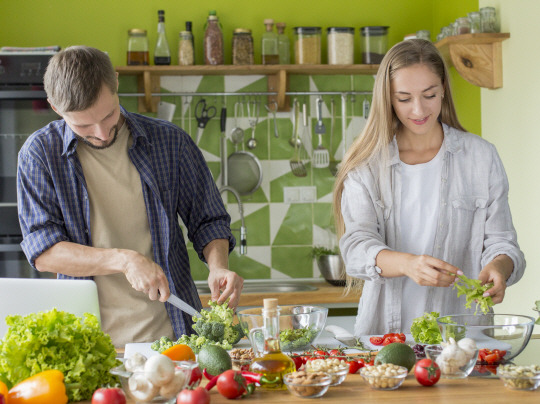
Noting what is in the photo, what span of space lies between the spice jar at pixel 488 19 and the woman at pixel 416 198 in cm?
122

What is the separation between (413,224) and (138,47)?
7.28 feet

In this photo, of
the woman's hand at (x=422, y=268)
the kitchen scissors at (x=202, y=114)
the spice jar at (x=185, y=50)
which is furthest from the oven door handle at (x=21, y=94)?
the woman's hand at (x=422, y=268)

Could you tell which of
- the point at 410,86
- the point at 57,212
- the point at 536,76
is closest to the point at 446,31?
the point at 536,76

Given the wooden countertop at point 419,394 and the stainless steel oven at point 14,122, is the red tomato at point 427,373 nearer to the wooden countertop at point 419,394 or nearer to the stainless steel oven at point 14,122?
the wooden countertop at point 419,394

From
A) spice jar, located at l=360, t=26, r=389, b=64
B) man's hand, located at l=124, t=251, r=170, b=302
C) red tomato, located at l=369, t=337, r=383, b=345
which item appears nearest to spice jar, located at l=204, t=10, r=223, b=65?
spice jar, located at l=360, t=26, r=389, b=64

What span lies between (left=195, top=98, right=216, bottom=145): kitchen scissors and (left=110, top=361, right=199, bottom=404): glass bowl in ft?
9.28

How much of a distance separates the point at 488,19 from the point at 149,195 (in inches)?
74.6

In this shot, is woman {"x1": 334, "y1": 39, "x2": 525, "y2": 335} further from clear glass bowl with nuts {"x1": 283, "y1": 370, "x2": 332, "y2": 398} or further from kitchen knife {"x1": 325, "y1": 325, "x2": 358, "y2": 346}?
clear glass bowl with nuts {"x1": 283, "y1": 370, "x2": 332, "y2": 398}

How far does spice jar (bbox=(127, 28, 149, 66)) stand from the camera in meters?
3.85

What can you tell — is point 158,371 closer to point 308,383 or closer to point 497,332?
point 308,383

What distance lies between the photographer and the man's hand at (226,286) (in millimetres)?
1869

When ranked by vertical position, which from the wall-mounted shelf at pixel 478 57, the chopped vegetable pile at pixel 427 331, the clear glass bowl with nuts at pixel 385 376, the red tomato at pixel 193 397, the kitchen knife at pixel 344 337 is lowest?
the kitchen knife at pixel 344 337

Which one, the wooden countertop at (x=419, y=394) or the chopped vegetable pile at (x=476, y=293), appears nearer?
the wooden countertop at (x=419, y=394)

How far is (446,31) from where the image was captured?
3.47 metres
